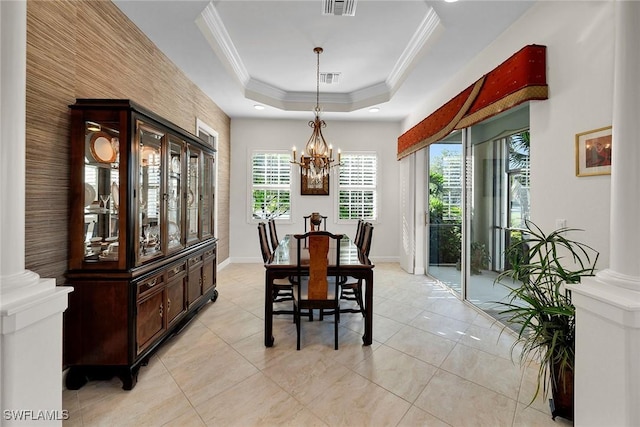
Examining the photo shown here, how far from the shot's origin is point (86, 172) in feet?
6.57

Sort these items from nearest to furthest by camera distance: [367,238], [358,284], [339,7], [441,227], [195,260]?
1. [339,7]
2. [358,284]
3. [195,260]
4. [367,238]
5. [441,227]

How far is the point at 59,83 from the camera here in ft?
6.35

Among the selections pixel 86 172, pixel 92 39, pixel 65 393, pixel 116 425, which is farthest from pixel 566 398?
pixel 92 39

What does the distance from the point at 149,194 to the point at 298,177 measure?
12.4 feet

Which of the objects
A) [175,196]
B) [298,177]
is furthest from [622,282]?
[298,177]

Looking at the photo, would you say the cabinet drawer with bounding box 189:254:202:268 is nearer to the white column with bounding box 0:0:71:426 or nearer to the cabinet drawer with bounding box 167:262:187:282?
the cabinet drawer with bounding box 167:262:187:282

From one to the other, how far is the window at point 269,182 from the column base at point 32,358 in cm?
455

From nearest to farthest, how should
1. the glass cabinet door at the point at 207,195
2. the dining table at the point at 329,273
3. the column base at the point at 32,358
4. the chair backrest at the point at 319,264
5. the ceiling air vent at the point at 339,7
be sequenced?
the column base at the point at 32,358, the chair backrest at the point at 319,264, the dining table at the point at 329,273, the ceiling air vent at the point at 339,7, the glass cabinet door at the point at 207,195

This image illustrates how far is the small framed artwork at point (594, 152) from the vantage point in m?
1.84

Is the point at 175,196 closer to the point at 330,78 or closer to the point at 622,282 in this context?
the point at 330,78

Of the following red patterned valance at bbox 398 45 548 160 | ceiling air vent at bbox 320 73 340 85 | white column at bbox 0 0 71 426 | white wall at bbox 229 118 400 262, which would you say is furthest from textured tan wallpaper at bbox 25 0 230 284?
red patterned valance at bbox 398 45 548 160

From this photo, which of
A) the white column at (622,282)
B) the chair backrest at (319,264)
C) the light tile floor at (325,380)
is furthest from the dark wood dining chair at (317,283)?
the white column at (622,282)

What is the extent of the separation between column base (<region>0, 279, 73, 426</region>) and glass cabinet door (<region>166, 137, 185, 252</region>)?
1198 millimetres

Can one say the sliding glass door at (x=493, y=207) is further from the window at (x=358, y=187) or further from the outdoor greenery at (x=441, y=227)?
the window at (x=358, y=187)
